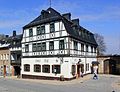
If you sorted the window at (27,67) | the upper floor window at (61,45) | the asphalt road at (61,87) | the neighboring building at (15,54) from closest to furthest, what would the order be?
the asphalt road at (61,87), the upper floor window at (61,45), the window at (27,67), the neighboring building at (15,54)

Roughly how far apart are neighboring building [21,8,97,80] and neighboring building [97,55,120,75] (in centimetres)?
308

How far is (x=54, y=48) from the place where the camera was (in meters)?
36.0

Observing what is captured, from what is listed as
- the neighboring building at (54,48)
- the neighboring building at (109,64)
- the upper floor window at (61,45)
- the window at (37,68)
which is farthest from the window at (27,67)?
the neighboring building at (109,64)

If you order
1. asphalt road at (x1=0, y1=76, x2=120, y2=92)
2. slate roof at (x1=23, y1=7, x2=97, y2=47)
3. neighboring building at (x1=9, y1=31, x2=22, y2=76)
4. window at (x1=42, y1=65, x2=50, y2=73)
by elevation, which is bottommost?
asphalt road at (x1=0, y1=76, x2=120, y2=92)

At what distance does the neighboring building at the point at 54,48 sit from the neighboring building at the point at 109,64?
308 cm

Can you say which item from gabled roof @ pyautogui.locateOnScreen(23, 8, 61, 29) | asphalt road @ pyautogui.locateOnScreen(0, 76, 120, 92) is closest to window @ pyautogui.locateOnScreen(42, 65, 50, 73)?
gabled roof @ pyautogui.locateOnScreen(23, 8, 61, 29)

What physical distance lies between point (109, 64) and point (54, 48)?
13.4 meters

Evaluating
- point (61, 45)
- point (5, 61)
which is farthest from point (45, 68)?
point (5, 61)

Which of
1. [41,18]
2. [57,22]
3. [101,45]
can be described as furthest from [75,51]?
Result: [101,45]

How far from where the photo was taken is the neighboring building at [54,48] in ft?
113

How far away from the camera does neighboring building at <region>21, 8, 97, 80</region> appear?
34.5 meters

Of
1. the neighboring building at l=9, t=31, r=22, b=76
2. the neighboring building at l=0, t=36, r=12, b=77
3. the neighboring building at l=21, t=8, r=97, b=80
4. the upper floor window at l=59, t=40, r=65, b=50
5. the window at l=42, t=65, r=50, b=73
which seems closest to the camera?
the neighboring building at l=21, t=8, r=97, b=80

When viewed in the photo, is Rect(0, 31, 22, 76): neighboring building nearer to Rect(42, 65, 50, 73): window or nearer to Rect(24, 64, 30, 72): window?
Rect(24, 64, 30, 72): window

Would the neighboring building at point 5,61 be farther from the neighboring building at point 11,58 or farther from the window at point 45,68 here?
the window at point 45,68
